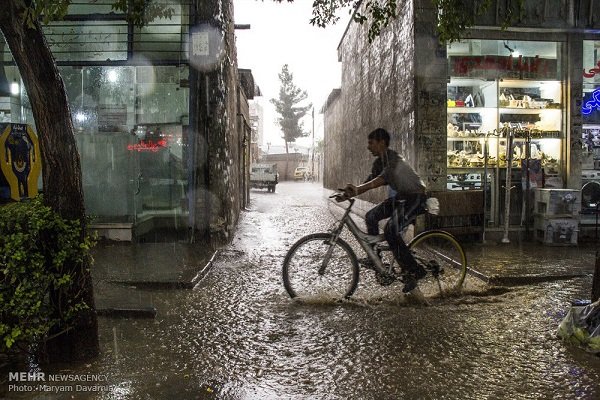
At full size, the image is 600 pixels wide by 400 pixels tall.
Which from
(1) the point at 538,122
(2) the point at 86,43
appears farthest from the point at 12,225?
(1) the point at 538,122

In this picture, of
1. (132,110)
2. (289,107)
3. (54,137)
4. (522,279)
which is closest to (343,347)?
(54,137)

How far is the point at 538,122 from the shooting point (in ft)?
36.6

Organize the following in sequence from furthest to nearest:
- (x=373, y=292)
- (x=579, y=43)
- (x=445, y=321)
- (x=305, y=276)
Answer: (x=579, y=43) < (x=373, y=292) < (x=305, y=276) < (x=445, y=321)

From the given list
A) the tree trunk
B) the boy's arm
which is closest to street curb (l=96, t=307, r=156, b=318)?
the tree trunk

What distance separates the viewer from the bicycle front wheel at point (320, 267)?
229 inches

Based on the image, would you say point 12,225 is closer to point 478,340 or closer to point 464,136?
point 478,340

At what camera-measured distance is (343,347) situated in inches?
176

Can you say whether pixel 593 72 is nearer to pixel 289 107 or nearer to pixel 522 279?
pixel 522 279

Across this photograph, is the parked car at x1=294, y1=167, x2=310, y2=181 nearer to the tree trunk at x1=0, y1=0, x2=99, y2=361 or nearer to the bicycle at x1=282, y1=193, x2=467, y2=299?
the bicycle at x1=282, y1=193, x2=467, y2=299

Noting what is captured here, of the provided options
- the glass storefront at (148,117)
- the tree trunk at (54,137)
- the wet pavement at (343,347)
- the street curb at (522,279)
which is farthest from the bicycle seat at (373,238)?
the glass storefront at (148,117)

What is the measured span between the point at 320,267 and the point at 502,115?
7.27 meters

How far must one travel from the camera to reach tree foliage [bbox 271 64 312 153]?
251 feet

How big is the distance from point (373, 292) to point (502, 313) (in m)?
1.57

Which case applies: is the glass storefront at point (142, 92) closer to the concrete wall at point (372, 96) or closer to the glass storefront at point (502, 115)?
the concrete wall at point (372, 96)
